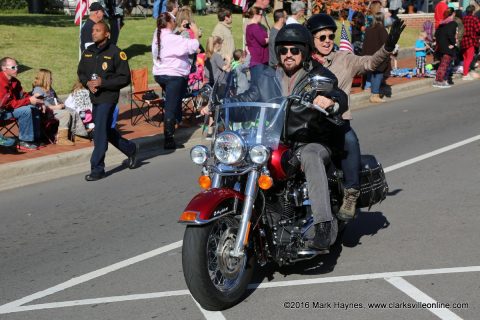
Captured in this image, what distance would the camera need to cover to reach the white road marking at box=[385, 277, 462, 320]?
5348mm

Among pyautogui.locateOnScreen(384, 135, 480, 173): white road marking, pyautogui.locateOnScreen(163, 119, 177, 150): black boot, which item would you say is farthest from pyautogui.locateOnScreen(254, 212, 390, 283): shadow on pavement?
pyautogui.locateOnScreen(163, 119, 177, 150): black boot

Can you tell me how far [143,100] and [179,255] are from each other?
760 cm

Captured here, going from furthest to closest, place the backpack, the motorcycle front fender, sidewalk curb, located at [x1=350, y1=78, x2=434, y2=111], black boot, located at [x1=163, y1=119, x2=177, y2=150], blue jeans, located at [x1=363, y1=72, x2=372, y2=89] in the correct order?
the backpack
blue jeans, located at [x1=363, y1=72, x2=372, y2=89]
sidewalk curb, located at [x1=350, y1=78, x2=434, y2=111]
black boot, located at [x1=163, y1=119, x2=177, y2=150]
the motorcycle front fender

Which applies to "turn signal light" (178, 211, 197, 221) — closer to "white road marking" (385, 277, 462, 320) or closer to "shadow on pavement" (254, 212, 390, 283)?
"shadow on pavement" (254, 212, 390, 283)

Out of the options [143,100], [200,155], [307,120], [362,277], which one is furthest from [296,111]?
[143,100]

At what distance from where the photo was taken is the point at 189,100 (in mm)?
15008

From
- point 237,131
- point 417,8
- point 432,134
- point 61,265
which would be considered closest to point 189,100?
point 432,134

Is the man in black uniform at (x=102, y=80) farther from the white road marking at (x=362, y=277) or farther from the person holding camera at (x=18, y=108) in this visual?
the white road marking at (x=362, y=277)

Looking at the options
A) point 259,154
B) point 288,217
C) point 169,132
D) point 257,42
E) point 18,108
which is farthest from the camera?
point 257,42

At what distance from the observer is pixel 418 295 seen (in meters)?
5.72

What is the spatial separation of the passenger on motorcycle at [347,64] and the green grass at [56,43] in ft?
33.3

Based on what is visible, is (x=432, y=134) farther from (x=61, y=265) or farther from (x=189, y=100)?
(x=61, y=265)

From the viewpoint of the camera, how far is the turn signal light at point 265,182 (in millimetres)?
5434

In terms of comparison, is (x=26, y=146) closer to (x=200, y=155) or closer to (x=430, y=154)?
(x=430, y=154)
